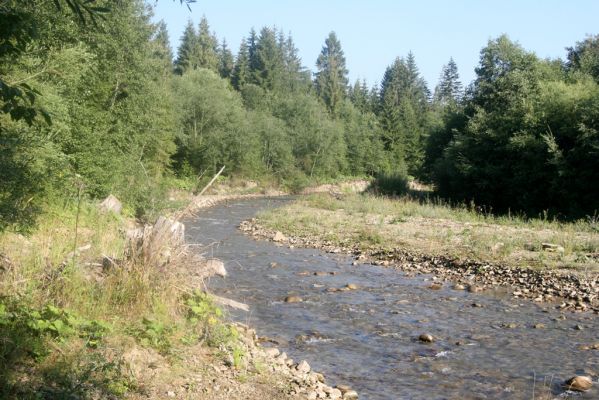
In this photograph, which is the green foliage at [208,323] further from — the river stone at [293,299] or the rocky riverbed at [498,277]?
the rocky riverbed at [498,277]

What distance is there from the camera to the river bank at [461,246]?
13031 millimetres

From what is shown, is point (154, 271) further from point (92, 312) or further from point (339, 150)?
point (339, 150)

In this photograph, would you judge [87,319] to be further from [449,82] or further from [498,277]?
[449,82]

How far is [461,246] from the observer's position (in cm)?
1755

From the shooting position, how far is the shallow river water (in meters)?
7.24

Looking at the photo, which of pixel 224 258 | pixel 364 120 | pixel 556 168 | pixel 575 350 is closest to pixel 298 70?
pixel 364 120

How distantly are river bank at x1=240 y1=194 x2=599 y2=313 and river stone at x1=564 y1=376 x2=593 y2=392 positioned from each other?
14.7 ft

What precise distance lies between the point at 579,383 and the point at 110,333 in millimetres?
6110

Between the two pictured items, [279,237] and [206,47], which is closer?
[279,237]

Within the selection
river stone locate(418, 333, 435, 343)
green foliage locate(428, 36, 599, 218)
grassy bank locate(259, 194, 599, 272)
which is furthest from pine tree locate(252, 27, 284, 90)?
river stone locate(418, 333, 435, 343)

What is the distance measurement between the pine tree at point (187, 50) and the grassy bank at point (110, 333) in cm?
7131

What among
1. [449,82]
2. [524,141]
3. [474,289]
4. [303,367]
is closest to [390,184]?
[524,141]

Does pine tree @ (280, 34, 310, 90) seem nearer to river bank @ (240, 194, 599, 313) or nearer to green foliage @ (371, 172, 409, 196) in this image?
green foliage @ (371, 172, 409, 196)

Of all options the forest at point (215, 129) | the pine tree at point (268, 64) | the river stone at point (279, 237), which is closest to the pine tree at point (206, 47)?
the forest at point (215, 129)
